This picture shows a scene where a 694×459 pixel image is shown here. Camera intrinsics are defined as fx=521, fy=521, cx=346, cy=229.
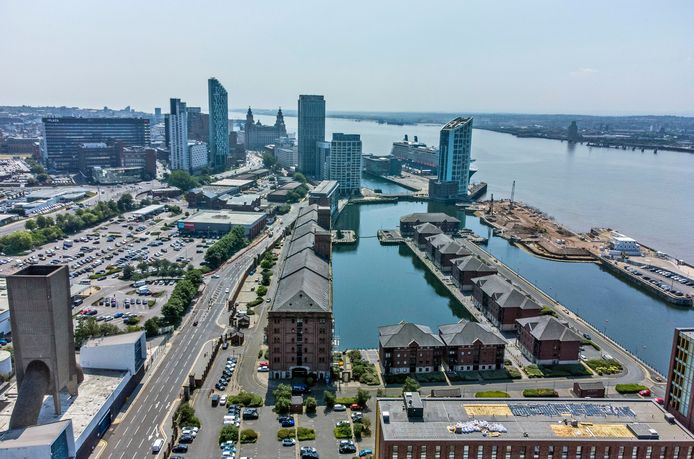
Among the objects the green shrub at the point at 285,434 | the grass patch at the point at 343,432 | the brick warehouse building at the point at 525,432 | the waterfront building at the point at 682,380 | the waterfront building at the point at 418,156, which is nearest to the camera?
the brick warehouse building at the point at 525,432

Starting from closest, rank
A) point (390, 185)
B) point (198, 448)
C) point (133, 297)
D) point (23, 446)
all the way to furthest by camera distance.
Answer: point (23, 446), point (198, 448), point (133, 297), point (390, 185)

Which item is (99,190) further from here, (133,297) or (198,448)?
(198,448)

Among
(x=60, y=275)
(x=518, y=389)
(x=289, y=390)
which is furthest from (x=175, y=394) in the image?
(x=518, y=389)

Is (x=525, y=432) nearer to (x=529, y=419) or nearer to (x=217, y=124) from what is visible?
(x=529, y=419)

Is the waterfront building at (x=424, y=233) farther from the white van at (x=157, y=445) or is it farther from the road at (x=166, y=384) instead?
the white van at (x=157, y=445)

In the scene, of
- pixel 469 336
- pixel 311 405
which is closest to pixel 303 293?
pixel 311 405

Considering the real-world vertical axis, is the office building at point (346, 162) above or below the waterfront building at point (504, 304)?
above

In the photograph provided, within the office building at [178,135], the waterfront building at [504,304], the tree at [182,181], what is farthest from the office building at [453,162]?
the waterfront building at [504,304]
